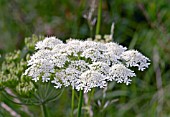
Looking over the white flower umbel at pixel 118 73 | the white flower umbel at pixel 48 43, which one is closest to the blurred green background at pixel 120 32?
the white flower umbel at pixel 48 43

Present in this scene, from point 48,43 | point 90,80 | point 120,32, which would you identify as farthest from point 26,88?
point 120,32

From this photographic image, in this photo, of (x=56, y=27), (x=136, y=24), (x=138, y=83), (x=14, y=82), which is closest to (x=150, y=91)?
(x=138, y=83)

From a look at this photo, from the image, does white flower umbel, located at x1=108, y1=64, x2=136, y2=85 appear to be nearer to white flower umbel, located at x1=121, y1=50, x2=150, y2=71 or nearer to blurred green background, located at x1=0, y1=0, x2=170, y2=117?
white flower umbel, located at x1=121, y1=50, x2=150, y2=71

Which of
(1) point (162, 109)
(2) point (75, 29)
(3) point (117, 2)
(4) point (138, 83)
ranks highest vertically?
(3) point (117, 2)

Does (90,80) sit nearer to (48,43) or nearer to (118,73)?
(118,73)

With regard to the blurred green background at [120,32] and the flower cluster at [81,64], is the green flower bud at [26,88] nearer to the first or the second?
the flower cluster at [81,64]

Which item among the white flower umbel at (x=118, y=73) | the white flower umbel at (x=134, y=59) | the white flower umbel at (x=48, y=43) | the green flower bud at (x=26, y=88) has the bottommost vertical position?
the green flower bud at (x=26, y=88)

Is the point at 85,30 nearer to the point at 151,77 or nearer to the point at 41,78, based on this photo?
the point at 151,77
